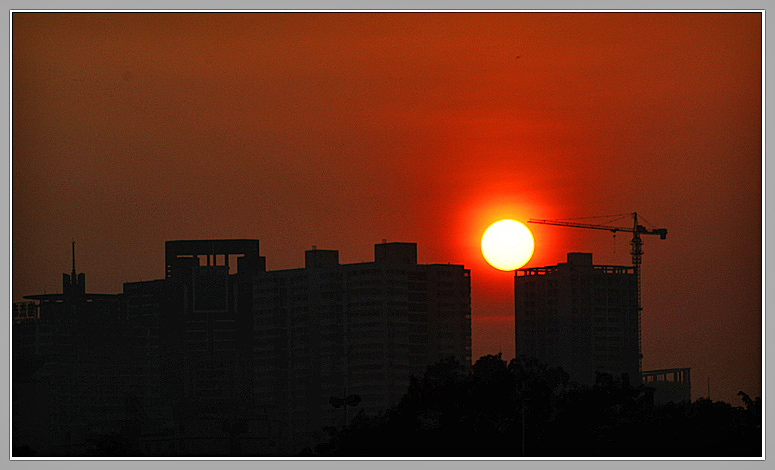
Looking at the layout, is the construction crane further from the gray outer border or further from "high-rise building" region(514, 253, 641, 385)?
the gray outer border

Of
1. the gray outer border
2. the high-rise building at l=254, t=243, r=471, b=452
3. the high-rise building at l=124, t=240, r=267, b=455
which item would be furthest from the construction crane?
the gray outer border

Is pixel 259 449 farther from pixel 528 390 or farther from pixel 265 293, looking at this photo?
pixel 528 390

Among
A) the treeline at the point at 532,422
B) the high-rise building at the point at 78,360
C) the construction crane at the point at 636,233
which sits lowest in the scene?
the high-rise building at the point at 78,360

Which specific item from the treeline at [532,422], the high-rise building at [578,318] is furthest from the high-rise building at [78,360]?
the treeline at [532,422]

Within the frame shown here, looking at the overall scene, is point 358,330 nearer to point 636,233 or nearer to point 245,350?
point 245,350

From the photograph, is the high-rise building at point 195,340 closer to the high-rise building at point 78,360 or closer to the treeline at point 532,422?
the high-rise building at point 78,360

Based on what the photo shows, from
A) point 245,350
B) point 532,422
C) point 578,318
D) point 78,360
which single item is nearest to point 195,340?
point 245,350

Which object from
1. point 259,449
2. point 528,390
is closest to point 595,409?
point 528,390
